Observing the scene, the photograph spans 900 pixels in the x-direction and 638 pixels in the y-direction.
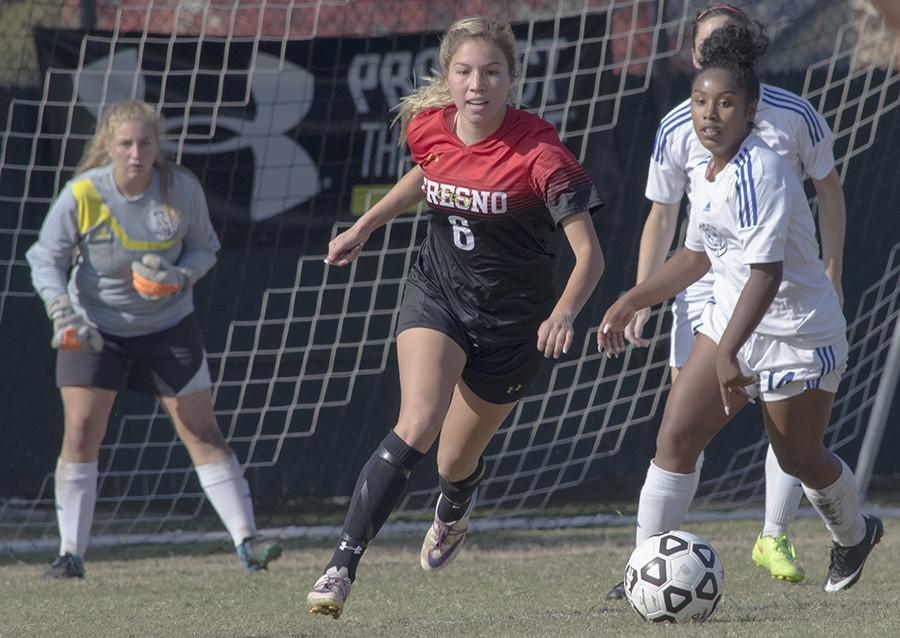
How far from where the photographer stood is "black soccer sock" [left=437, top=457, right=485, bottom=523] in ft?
17.6

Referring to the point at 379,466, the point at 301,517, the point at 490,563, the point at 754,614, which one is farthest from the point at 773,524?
the point at 301,517

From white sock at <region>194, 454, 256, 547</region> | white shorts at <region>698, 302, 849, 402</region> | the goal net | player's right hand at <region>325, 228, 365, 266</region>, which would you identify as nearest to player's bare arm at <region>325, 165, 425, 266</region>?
player's right hand at <region>325, 228, 365, 266</region>

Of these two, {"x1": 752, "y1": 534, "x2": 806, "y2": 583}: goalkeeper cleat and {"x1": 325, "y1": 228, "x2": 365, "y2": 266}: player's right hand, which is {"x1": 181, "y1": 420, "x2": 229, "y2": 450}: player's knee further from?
{"x1": 752, "y1": 534, "x2": 806, "y2": 583}: goalkeeper cleat

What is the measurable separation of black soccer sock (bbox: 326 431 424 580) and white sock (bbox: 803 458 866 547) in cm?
144

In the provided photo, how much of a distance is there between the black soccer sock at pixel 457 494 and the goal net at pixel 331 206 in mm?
2269

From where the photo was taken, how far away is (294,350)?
26.4ft

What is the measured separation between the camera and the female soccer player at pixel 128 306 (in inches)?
250

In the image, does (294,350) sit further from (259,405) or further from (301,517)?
(301,517)

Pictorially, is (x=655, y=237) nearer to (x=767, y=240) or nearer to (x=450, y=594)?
(x=767, y=240)

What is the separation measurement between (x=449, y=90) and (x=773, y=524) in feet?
7.18

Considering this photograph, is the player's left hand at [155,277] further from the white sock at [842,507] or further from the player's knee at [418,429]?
the white sock at [842,507]

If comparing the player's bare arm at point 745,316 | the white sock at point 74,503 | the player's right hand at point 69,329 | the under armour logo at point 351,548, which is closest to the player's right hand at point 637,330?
the player's bare arm at point 745,316

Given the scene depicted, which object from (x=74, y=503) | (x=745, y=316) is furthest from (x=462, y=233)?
(x=74, y=503)

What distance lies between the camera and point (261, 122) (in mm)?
7727
